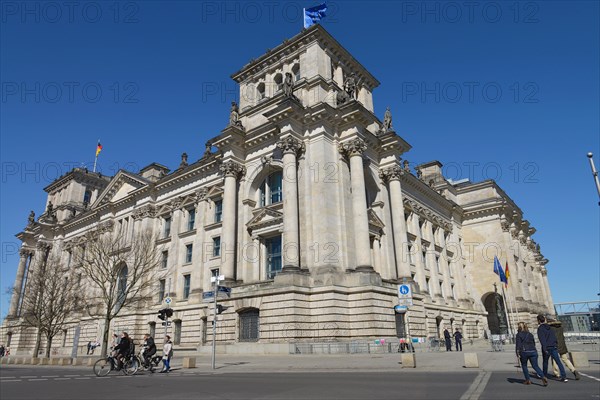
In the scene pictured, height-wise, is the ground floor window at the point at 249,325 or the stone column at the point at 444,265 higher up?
the stone column at the point at 444,265

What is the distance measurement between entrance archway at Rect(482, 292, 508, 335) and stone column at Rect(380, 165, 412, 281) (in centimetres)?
2506

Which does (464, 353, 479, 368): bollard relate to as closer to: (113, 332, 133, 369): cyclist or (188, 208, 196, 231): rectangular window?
(113, 332, 133, 369): cyclist

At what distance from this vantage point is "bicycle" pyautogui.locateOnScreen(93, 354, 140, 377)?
1630cm

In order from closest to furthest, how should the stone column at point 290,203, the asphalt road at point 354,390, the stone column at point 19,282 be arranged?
the asphalt road at point 354,390 → the stone column at point 290,203 → the stone column at point 19,282

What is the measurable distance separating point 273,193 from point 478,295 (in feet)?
116

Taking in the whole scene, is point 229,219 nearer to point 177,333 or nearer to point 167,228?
point 177,333

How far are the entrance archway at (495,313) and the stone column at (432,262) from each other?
37.0ft

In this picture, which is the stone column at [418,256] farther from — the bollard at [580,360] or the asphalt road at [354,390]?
the asphalt road at [354,390]

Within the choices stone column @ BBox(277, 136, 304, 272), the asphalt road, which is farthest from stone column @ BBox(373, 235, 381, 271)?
the asphalt road

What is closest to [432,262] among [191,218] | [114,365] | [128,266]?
[191,218]

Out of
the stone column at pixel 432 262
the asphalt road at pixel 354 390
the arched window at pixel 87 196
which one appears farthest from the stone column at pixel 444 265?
the arched window at pixel 87 196

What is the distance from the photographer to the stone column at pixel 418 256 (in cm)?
4281

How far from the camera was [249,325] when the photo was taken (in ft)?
95.9

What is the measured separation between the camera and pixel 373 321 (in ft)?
89.4
